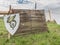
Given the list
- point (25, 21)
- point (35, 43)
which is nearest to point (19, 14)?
point (25, 21)

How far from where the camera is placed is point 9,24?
17.3 feet

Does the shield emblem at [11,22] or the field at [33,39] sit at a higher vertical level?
the shield emblem at [11,22]

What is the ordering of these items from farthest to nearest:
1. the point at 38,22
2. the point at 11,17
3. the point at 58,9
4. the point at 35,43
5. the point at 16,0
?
the point at 58,9 → the point at 16,0 → the point at 38,22 → the point at 11,17 → the point at 35,43

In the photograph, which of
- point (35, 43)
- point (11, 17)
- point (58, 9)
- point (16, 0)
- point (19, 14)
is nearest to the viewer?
point (35, 43)

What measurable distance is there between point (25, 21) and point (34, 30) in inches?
17.2

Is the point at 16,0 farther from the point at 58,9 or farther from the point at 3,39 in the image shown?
the point at 3,39

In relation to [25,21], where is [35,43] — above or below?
below

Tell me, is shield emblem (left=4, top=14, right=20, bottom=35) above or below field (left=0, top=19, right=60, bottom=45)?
above

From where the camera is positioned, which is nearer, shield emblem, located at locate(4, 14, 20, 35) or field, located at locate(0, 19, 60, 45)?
field, located at locate(0, 19, 60, 45)

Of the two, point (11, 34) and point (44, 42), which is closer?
point (44, 42)

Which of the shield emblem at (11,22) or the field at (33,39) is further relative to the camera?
the shield emblem at (11,22)

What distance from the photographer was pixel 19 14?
5.62 metres

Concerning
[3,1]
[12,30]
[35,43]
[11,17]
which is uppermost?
[3,1]

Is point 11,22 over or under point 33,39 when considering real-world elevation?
over
